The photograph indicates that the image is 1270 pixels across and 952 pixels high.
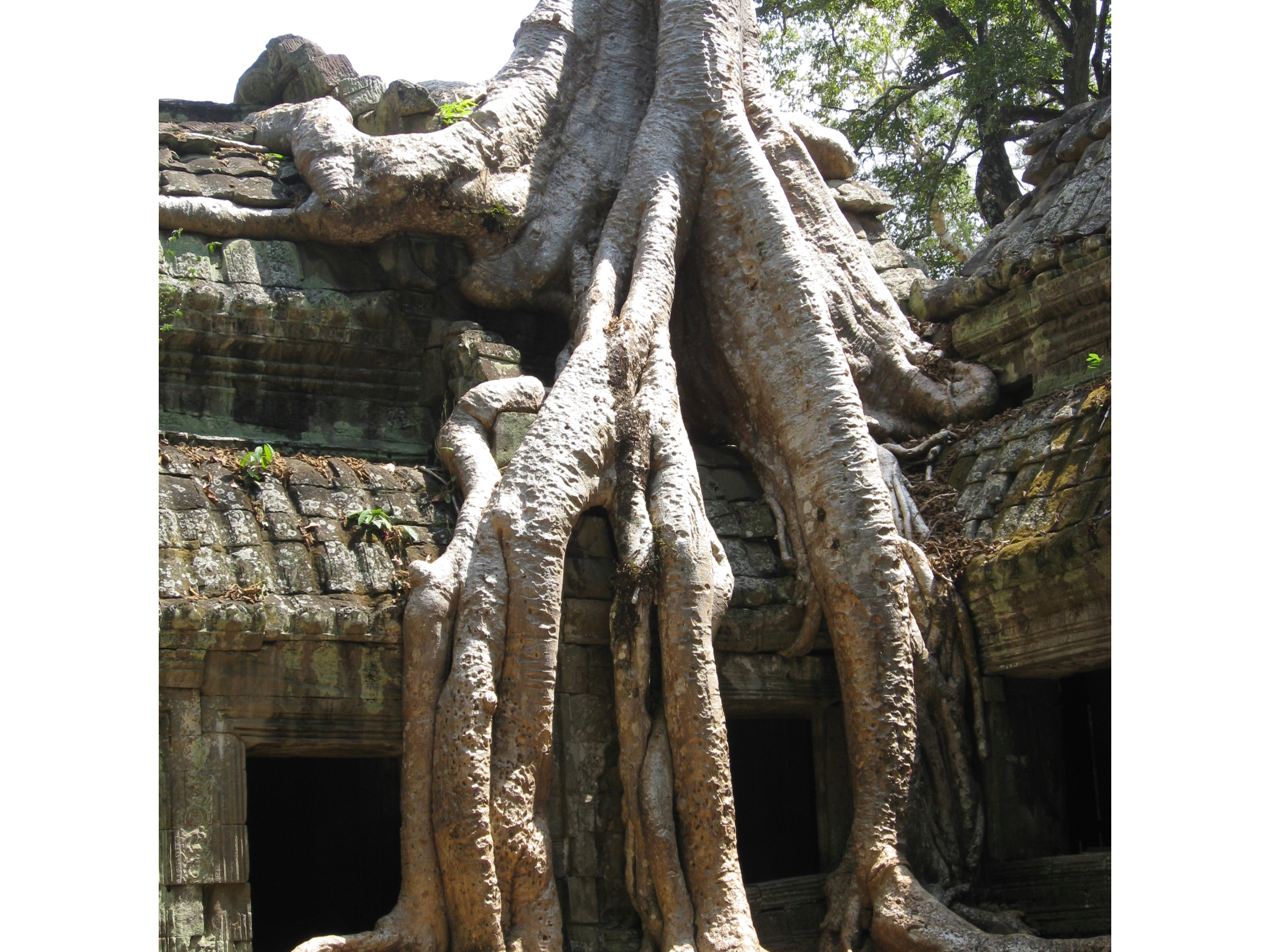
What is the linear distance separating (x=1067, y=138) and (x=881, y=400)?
1982mm

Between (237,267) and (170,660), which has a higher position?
(237,267)

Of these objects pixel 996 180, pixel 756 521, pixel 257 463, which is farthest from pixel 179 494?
pixel 996 180

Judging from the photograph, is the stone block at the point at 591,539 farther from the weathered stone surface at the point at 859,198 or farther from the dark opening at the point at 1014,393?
the weathered stone surface at the point at 859,198

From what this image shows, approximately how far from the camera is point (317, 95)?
25.4ft

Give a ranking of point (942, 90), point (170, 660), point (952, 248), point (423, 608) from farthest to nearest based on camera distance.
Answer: point (942, 90), point (952, 248), point (423, 608), point (170, 660)

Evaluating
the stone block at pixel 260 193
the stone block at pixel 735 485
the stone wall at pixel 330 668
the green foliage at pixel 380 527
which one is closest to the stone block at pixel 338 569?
the stone wall at pixel 330 668

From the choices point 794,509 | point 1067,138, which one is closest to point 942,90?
point 1067,138

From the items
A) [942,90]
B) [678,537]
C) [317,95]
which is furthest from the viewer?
[942,90]

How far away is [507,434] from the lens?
604 centimetres

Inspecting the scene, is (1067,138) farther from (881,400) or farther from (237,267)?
(237,267)

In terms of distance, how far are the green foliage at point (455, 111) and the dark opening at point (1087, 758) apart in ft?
13.3

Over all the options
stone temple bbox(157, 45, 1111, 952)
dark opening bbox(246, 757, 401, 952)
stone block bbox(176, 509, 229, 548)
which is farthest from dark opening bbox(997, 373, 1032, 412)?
stone block bbox(176, 509, 229, 548)

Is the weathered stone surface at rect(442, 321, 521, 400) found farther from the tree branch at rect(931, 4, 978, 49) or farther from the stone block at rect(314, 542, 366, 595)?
the tree branch at rect(931, 4, 978, 49)

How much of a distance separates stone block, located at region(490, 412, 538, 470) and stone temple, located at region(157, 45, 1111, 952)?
0.01 m
